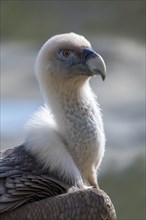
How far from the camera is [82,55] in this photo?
502cm

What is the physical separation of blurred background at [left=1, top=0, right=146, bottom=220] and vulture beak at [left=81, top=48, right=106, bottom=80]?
108 inches

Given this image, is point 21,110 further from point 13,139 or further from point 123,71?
point 123,71

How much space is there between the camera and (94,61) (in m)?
4.96

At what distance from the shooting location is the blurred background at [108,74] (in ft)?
27.0

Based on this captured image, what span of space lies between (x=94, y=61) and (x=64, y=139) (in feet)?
1.39

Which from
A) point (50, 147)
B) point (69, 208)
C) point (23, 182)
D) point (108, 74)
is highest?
point (108, 74)

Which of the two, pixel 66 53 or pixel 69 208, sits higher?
pixel 66 53

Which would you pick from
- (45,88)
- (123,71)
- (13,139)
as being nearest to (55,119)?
(45,88)

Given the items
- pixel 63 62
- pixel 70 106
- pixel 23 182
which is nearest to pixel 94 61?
pixel 63 62

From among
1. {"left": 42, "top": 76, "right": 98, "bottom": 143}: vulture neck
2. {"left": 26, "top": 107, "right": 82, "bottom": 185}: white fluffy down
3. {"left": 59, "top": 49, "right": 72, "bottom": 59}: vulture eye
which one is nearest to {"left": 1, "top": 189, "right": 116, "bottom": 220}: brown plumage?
{"left": 26, "top": 107, "right": 82, "bottom": 185}: white fluffy down

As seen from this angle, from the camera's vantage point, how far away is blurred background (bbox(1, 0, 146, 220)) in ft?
27.0

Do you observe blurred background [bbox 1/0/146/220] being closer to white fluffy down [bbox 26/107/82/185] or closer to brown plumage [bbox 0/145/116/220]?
white fluffy down [bbox 26/107/82/185]

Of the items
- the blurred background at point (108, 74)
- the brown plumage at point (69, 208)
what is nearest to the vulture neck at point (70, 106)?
the brown plumage at point (69, 208)

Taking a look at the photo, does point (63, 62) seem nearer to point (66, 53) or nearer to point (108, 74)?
point (66, 53)
